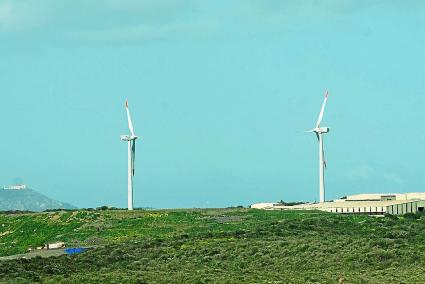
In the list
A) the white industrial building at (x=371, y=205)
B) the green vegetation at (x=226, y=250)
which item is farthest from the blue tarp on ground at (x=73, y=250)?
the white industrial building at (x=371, y=205)

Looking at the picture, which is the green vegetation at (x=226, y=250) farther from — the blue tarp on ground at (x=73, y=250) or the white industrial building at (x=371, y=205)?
the white industrial building at (x=371, y=205)

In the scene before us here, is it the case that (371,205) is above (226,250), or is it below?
above

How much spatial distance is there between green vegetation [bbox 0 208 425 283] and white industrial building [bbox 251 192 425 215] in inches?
420

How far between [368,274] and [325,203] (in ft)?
268

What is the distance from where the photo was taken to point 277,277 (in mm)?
72438

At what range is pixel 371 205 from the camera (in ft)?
481

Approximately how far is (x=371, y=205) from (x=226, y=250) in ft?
193

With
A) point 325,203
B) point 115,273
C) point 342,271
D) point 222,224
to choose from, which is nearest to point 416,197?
point 325,203

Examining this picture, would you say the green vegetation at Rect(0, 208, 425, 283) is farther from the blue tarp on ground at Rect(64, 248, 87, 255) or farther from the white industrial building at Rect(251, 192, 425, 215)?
the white industrial building at Rect(251, 192, 425, 215)

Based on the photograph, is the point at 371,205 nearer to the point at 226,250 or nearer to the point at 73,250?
the point at 73,250

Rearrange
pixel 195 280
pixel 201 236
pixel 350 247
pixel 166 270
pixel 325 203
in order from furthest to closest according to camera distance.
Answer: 1. pixel 325 203
2. pixel 201 236
3. pixel 350 247
4. pixel 166 270
5. pixel 195 280

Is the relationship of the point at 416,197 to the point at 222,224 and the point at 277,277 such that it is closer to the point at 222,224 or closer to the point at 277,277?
the point at 222,224

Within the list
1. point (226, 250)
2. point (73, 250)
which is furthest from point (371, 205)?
point (226, 250)

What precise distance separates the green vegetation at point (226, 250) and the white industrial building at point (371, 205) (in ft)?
35.0
